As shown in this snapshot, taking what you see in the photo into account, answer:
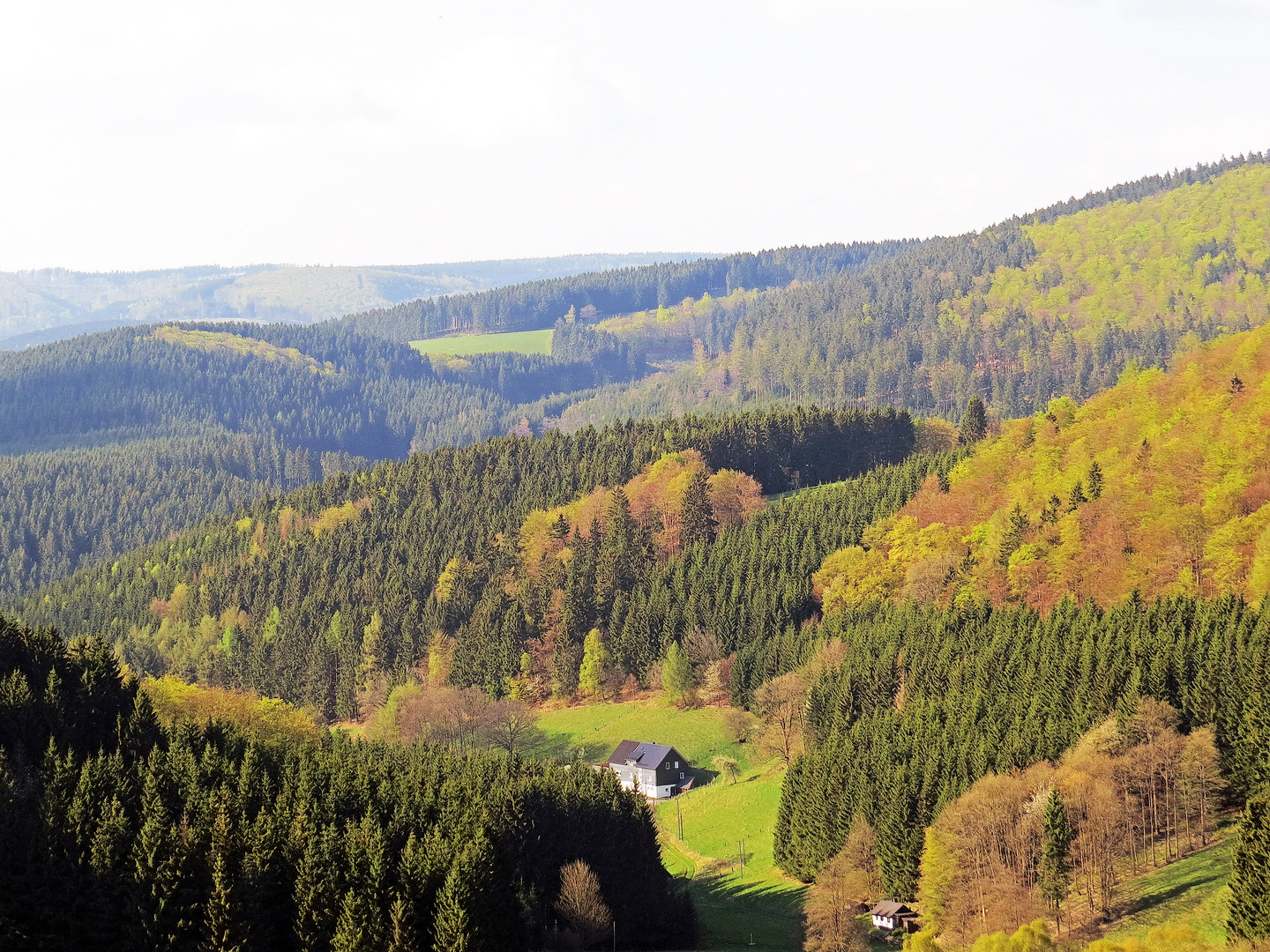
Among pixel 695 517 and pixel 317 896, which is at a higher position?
pixel 317 896

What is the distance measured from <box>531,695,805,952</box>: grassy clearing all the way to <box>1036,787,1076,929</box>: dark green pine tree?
1639cm

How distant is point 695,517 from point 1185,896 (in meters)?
111

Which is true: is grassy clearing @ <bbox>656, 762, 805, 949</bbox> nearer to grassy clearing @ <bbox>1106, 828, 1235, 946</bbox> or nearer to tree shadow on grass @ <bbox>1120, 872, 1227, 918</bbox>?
tree shadow on grass @ <bbox>1120, 872, 1227, 918</bbox>

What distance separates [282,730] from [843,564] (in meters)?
67.5

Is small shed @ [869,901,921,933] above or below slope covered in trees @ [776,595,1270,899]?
below

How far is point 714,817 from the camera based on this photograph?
11094 centimetres

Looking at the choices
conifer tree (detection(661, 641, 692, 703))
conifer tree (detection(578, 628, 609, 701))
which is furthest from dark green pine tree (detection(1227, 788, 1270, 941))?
conifer tree (detection(578, 628, 609, 701))

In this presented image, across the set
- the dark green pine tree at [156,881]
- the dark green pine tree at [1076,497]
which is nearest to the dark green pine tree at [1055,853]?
the dark green pine tree at [156,881]

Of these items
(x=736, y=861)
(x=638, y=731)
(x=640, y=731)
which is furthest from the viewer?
(x=638, y=731)

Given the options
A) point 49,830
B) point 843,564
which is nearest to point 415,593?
point 843,564

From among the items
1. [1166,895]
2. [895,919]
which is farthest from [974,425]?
[1166,895]

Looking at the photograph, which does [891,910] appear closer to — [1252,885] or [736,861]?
[736,861]

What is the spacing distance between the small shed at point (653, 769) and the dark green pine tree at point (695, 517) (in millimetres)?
52455

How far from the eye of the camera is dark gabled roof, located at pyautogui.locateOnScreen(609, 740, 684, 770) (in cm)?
12194
